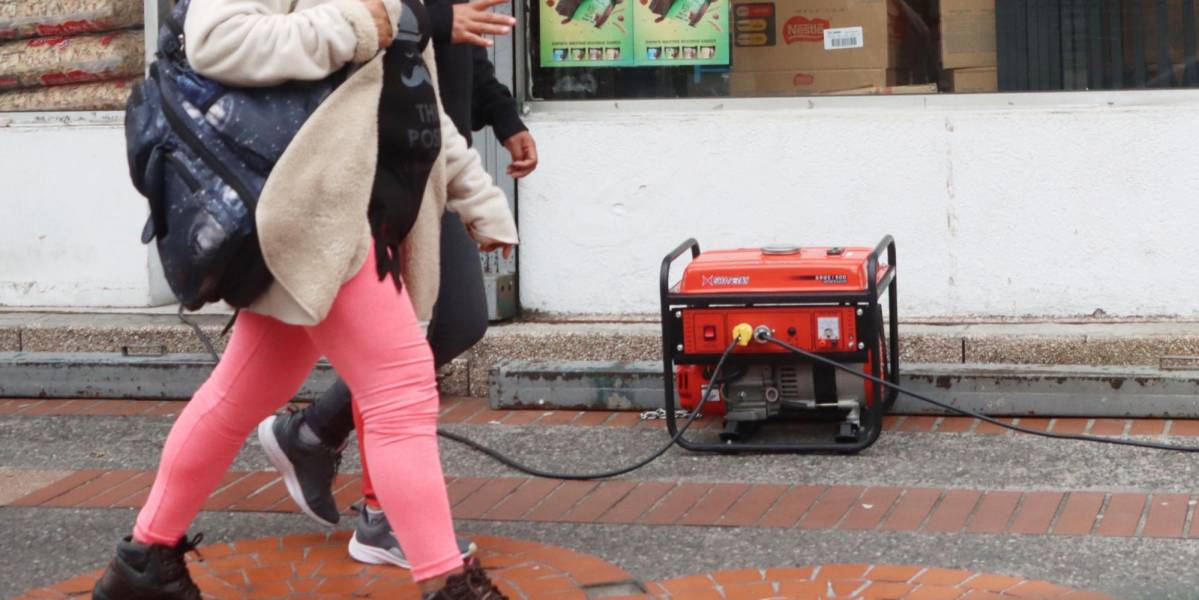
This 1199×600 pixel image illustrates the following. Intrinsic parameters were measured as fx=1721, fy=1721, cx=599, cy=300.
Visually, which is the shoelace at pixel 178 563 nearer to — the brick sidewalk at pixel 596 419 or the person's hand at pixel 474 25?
the person's hand at pixel 474 25

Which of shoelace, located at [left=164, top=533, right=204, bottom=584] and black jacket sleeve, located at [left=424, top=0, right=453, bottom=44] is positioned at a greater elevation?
black jacket sleeve, located at [left=424, top=0, right=453, bottom=44]

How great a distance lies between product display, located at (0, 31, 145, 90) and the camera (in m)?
7.26

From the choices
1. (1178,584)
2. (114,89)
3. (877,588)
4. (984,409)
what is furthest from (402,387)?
(114,89)

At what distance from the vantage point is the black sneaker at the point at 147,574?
12.0ft

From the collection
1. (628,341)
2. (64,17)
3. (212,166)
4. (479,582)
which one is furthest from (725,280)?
(64,17)

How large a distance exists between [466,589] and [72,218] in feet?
14.5

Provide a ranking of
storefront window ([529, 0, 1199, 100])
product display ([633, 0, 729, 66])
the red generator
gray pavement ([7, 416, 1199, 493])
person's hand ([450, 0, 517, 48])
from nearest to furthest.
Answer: person's hand ([450, 0, 517, 48]) → gray pavement ([7, 416, 1199, 493]) → the red generator → storefront window ([529, 0, 1199, 100]) → product display ([633, 0, 729, 66])

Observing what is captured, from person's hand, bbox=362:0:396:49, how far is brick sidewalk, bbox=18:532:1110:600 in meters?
1.32

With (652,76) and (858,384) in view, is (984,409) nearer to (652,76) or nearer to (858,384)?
(858,384)

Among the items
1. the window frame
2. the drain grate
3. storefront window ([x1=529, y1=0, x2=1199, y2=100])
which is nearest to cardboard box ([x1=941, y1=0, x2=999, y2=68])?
storefront window ([x1=529, y1=0, x2=1199, y2=100])

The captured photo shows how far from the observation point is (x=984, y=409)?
18.5 feet

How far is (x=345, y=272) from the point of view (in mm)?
3279

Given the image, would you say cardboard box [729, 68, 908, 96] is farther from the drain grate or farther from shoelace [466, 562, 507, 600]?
shoelace [466, 562, 507, 600]

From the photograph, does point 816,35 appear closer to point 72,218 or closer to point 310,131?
point 72,218
